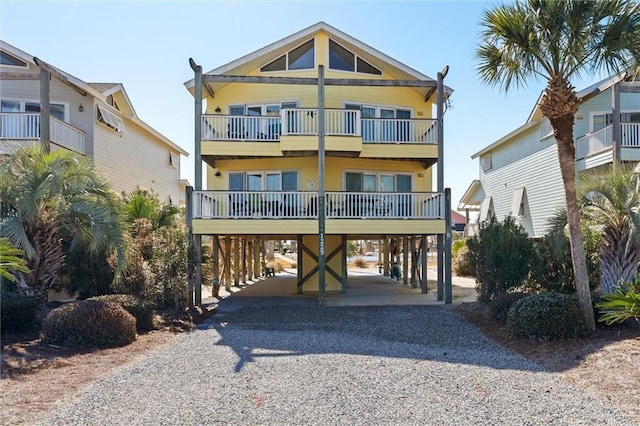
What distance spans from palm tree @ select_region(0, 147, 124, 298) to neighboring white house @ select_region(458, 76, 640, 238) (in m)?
12.8

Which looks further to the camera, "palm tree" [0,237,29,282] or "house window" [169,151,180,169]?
"house window" [169,151,180,169]

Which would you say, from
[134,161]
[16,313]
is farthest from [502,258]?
[134,161]

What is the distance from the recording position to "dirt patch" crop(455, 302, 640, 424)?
6.13m

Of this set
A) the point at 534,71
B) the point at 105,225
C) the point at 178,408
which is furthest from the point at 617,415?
the point at 105,225

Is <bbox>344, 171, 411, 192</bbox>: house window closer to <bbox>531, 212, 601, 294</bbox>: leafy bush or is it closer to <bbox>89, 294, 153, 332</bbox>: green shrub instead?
<bbox>531, 212, 601, 294</bbox>: leafy bush

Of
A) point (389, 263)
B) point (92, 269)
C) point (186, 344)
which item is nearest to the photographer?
point (186, 344)

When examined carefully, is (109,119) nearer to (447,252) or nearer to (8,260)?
(8,260)

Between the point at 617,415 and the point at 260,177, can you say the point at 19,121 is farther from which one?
the point at 617,415

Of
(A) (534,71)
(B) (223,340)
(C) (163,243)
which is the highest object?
(A) (534,71)

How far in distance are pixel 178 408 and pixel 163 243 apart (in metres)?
7.19

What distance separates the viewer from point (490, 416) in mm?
5438

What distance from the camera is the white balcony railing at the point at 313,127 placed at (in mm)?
16219

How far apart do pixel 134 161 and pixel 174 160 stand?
22.0ft

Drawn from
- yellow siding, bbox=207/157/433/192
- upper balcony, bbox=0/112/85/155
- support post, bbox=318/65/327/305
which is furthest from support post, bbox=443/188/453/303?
upper balcony, bbox=0/112/85/155
